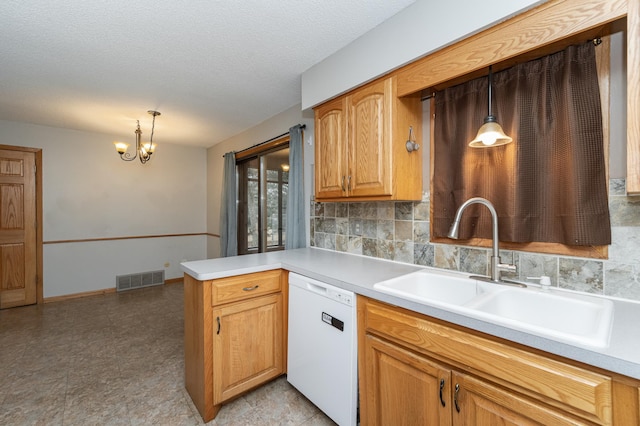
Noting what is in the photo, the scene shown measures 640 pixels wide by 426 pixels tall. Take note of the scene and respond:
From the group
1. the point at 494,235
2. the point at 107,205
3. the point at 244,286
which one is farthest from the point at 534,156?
the point at 107,205

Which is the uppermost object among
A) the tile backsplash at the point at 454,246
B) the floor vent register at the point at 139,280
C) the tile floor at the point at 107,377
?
the tile backsplash at the point at 454,246

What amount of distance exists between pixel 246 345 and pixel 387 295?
3.53 ft

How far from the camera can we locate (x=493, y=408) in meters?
1.03

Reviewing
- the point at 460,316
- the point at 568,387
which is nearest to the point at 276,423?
the point at 460,316

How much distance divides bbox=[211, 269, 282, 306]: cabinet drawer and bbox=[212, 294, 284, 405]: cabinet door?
0.15 ft

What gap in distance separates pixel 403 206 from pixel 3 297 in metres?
5.08

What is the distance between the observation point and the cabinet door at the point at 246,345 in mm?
1767

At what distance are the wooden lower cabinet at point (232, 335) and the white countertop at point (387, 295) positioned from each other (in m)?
0.09

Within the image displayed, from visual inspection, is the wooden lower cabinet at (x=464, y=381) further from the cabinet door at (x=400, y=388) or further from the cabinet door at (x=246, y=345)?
the cabinet door at (x=246, y=345)

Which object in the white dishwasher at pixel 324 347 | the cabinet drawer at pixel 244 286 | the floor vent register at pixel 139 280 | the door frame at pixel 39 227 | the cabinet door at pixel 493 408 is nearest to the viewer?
the cabinet door at pixel 493 408

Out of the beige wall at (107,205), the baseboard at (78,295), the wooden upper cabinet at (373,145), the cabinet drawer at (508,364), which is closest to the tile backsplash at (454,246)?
the wooden upper cabinet at (373,145)

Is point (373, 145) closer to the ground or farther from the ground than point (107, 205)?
farther from the ground

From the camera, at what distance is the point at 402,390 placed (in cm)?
131

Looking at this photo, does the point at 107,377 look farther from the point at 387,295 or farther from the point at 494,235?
the point at 494,235
